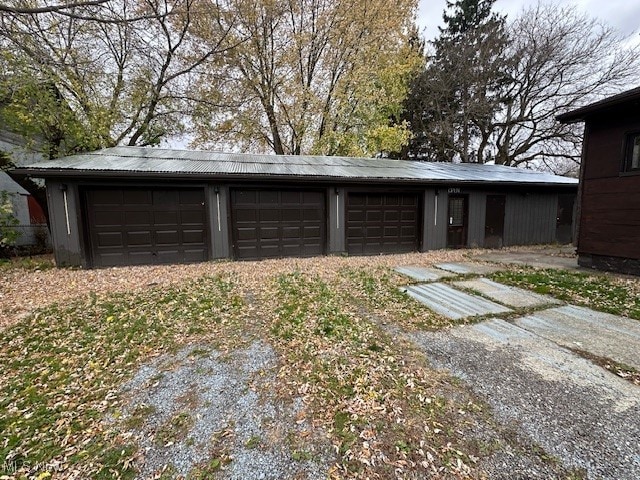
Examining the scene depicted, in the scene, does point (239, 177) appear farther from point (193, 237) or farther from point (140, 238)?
point (140, 238)

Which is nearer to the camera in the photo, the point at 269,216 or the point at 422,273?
the point at 422,273

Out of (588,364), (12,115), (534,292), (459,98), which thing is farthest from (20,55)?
(459,98)

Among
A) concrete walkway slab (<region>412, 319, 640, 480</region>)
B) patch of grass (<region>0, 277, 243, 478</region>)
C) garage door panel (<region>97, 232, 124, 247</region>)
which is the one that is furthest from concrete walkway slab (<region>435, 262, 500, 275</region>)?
garage door panel (<region>97, 232, 124, 247</region>)

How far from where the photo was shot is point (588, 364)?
256 centimetres

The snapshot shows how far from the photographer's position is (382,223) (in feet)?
27.5

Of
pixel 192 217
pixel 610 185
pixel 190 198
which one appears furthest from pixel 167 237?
pixel 610 185

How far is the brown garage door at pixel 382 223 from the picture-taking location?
818 cm

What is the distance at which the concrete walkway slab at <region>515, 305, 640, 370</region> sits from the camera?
278cm

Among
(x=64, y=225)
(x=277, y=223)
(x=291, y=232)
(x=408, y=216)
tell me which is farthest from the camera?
(x=408, y=216)

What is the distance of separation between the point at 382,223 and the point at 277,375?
21.4 ft

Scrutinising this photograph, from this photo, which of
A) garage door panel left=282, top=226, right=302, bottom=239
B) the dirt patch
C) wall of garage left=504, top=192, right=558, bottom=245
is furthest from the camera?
wall of garage left=504, top=192, right=558, bottom=245

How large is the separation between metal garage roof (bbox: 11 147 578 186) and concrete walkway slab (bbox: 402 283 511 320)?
376cm

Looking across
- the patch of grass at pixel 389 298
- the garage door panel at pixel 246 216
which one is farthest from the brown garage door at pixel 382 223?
the garage door panel at pixel 246 216

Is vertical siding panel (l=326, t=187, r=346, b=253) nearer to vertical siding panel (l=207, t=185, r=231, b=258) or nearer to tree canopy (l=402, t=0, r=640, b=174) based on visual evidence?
vertical siding panel (l=207, t=185, r=231, b=258)
